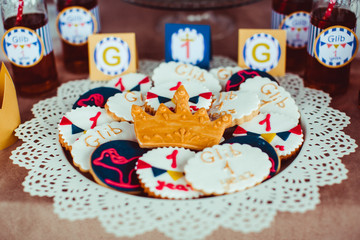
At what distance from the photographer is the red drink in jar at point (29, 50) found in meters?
1.19

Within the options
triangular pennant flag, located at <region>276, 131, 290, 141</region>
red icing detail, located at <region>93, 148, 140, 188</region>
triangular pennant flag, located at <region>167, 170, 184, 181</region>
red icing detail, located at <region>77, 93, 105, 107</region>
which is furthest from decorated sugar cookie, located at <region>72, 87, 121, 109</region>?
triangular pennant flag, located at <region>276, 131, 290, 141</region>

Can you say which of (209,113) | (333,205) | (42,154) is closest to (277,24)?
(209,113)

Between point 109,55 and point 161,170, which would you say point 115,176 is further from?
point 109,55

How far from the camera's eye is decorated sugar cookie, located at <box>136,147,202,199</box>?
853mm

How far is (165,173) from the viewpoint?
88cm

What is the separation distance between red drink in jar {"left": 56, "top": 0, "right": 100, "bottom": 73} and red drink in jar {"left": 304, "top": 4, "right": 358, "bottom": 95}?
669mm

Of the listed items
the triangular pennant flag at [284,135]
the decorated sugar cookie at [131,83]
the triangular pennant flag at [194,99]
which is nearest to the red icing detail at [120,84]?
the decorated sugar cookie at [131,83]

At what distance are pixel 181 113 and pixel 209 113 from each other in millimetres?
110

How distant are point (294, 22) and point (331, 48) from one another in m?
0.22

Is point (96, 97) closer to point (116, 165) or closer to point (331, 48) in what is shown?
point (116, 165)

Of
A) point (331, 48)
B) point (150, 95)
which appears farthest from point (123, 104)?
point (331, 48)

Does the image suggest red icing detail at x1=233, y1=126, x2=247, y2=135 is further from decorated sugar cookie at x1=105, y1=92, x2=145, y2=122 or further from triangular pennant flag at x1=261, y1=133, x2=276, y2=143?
decorated sugar cookie at x1=105, y1=92, x2=145, y2=122

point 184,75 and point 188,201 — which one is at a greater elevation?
point 184,75

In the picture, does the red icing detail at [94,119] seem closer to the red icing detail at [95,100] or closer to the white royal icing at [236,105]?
the red icing detail at [95,100]
